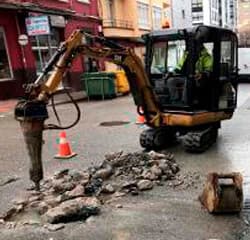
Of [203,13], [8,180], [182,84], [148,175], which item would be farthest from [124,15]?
[203,13]

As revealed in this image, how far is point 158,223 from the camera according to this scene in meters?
4.80

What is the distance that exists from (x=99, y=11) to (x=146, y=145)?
19.0 metres

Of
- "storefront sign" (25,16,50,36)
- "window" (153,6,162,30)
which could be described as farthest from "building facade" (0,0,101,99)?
"window" (153,6,162,30)

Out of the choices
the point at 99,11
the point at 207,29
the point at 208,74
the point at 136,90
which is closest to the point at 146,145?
the point at 136,90

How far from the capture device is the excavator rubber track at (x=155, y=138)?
26.8ft

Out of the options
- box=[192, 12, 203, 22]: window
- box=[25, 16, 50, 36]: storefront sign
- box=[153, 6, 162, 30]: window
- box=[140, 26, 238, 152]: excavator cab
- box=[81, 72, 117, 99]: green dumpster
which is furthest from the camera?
box=[192, 12, 203, 22]: window

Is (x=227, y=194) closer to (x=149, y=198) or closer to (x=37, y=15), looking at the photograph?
(x=149, y=198)

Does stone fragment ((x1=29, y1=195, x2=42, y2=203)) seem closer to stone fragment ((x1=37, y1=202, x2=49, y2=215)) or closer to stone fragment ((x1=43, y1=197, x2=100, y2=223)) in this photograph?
stone fragment ((x1=37, y1=202, x2=49, y2=215))

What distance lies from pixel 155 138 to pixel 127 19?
74.8ft

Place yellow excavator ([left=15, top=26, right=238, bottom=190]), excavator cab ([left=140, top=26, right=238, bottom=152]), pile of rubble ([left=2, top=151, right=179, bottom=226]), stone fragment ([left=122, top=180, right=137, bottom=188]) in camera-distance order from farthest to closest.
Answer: excavator cab ([left=140, top=26, right=238, bottom=152])
yellow excavator ([left=15, top=26, right=238, bottom=190])
stone fragment ([left=122, top=180, right=137, bottom=188])
pile of rubble ([left=2, top=151, right=179, bottom=226])

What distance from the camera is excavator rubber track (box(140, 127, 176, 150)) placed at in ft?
26.8

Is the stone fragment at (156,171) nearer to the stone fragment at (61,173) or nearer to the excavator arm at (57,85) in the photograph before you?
the stone fragment at (61,173)

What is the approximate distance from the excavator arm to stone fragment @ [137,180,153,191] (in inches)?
57.2

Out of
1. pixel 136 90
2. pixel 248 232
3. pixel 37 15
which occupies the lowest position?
pixel 248 232
